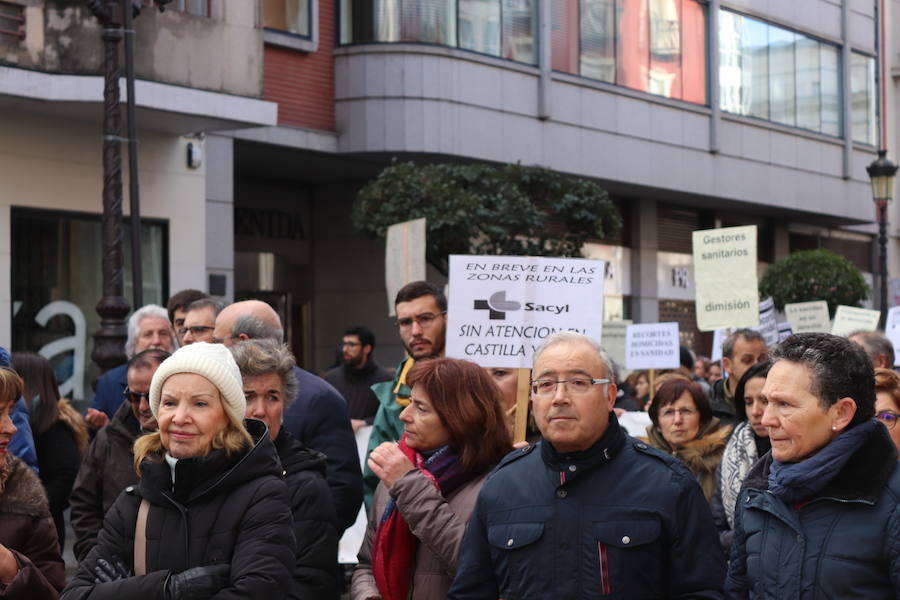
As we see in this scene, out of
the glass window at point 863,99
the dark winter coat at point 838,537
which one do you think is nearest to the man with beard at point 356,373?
the dark winter coat at point 838,537

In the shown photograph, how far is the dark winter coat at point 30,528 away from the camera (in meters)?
5.11

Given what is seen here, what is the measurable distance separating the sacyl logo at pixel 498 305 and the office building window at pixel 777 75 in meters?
24.5

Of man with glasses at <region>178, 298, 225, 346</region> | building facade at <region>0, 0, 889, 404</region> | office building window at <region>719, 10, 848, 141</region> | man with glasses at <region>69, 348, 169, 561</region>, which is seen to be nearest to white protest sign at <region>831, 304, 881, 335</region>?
building facade at <region>0, 0, 889, 404</region>

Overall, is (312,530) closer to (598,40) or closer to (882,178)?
(882,178)

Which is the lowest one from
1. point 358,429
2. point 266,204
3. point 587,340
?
point 358,429

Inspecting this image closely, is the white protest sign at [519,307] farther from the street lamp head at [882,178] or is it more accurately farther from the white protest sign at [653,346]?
the street lamp head at [882,178]

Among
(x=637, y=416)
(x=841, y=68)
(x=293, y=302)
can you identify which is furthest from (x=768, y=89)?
(x=637, y=416)

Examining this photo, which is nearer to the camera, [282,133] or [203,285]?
[203,285]

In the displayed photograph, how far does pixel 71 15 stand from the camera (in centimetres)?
1658

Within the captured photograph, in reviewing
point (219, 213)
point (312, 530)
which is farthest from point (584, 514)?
point (219, 213)

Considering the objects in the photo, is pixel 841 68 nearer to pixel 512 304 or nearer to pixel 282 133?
pixel 282 133

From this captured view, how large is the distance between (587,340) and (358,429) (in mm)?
5541

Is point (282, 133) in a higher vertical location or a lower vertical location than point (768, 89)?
lower

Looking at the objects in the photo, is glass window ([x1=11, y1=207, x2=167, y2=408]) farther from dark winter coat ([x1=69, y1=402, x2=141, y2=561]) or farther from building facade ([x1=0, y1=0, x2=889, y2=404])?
dark winter coat ([x1=69, y1=402, x2=141, y2=561])
